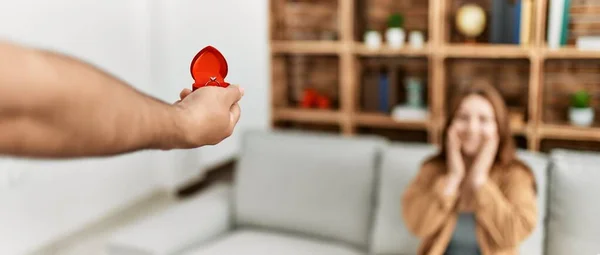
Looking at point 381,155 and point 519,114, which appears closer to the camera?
point 381,155

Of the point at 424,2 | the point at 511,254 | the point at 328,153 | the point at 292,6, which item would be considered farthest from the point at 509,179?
the point at 292,6

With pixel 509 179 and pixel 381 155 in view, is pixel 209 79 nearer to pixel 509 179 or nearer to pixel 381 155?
pixel 509 179

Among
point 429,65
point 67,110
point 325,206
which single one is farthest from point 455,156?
point 67,110

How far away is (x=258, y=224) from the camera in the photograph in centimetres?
277

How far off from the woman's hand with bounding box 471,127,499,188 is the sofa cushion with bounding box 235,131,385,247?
54 cm

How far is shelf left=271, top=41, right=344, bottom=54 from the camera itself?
3.26 meters

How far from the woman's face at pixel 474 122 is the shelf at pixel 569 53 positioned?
0.85 metres

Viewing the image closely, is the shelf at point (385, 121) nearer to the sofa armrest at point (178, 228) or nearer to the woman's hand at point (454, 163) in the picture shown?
the sofa armrest at point (178, 228)

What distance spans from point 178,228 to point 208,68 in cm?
226

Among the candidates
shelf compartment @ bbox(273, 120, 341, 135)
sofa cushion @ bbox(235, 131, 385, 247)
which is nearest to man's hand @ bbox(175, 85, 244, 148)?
sofa cushion @ bbox(235, 131, 385, 247)

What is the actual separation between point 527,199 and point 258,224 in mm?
1099

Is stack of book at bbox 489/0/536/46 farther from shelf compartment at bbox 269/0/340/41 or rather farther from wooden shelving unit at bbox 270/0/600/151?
shelf compartment at bbox 269/0/340/41

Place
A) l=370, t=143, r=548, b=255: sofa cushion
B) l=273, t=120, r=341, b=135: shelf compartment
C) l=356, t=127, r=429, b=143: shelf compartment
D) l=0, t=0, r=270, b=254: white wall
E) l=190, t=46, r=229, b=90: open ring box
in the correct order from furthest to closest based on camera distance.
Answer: l=273, t=120, r=341, b=135: shelf compartment → l=356, t=127, r=429, b=143: shelf compartment → l=0, t=0, r=270, b=254: white wall → l=370, t=143, r=548, b=255: sofa cushion → l=190, t=46, r=229, b=90: open ring box

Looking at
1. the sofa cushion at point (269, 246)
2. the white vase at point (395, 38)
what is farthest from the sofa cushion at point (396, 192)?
the white vase at point (395, 38)
